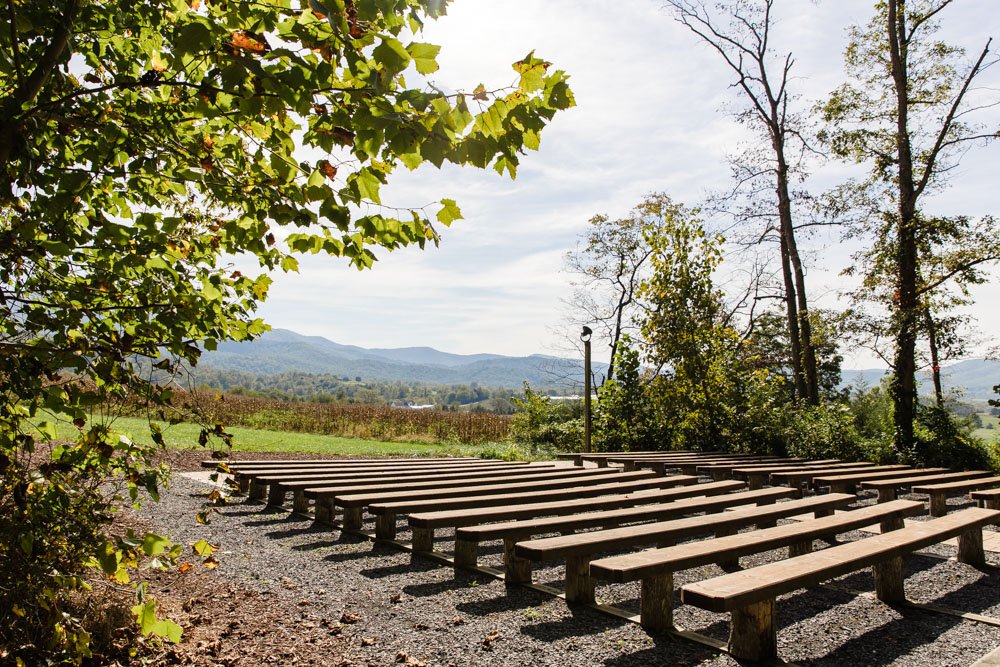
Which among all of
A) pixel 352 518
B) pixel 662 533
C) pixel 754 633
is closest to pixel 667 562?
pixel 754 633

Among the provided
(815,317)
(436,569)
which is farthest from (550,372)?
(436,569)

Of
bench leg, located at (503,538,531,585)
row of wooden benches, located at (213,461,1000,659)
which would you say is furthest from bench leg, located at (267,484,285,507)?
bench leg, located at (503,538,531,585)

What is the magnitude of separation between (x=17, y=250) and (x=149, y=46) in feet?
4.26

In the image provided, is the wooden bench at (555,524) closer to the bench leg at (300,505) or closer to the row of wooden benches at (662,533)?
the row of wooden benches at (662,533)

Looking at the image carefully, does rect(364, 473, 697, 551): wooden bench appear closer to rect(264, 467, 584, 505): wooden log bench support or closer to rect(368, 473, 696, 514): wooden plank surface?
rect(368, 473, 696, 514): wooden plank surface

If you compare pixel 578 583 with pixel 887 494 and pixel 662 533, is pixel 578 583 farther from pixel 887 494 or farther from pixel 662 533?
pixel 887 494

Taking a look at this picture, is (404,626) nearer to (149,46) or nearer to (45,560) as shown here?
(45,560)

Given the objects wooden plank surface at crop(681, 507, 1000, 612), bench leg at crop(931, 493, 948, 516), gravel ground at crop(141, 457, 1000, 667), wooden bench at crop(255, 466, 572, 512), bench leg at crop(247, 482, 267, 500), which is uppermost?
wooden plank surface at crop(681, 507, 1000, 612)

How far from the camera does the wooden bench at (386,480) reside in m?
6.33

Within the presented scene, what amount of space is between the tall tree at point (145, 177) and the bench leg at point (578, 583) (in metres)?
2.34

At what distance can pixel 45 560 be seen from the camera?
8.15ft

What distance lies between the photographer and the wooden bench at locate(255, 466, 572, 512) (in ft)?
20.8

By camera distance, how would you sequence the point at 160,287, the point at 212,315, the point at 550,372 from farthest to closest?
the point at 550,372 → the point at 212,315 → the point at 160,287

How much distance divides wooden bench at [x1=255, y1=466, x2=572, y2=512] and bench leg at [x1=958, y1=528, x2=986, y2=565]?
3944mm
